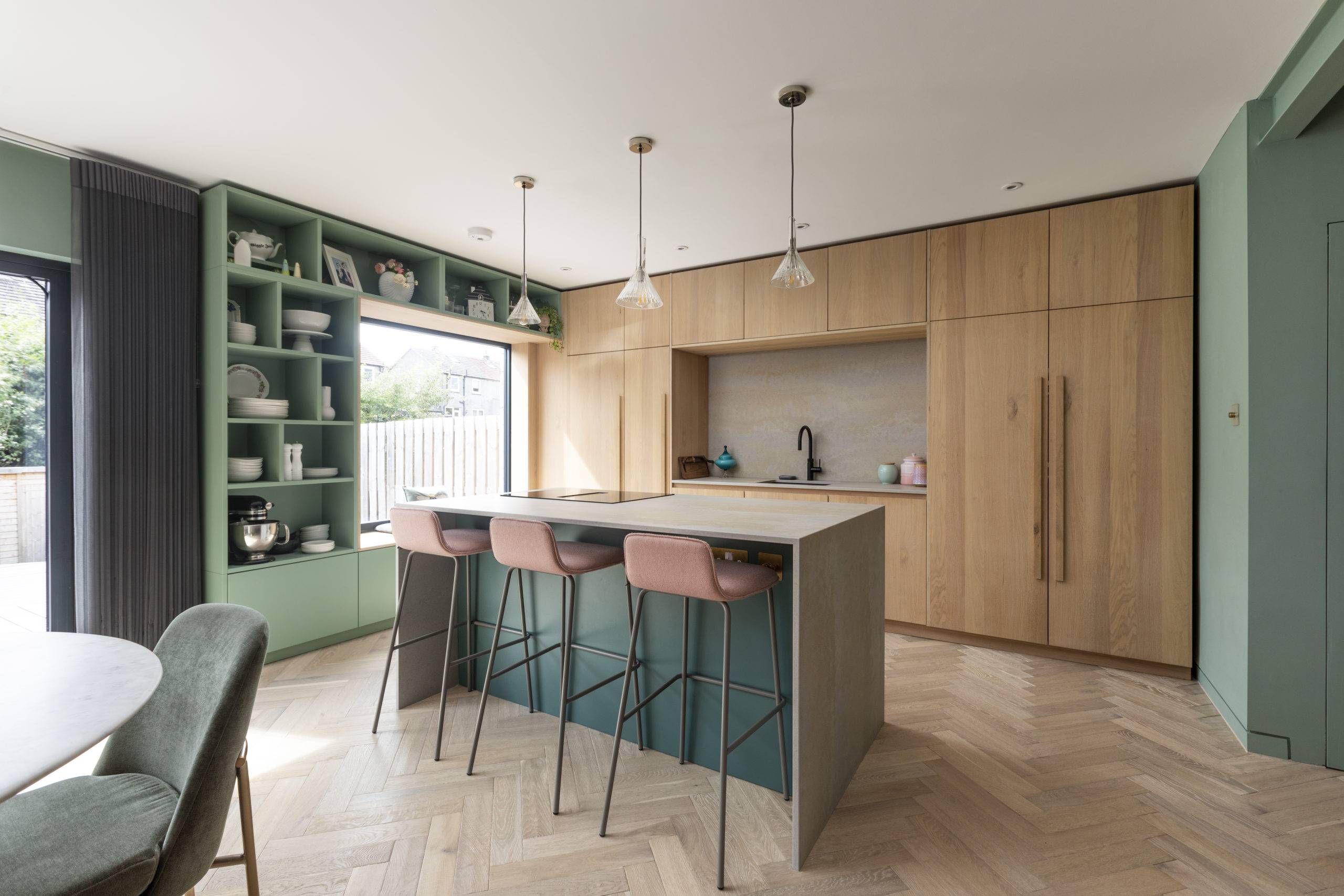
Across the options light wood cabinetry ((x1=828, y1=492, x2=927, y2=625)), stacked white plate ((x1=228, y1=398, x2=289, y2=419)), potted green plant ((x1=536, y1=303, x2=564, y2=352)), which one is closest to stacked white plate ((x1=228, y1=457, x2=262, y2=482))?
stacked white plate ((x1=228, y1=398, x2=289, y2=419))

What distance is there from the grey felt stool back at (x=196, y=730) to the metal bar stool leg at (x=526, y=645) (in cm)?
141

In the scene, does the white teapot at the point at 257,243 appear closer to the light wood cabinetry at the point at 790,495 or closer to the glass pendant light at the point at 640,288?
the glass pendant light at the point at 640,288

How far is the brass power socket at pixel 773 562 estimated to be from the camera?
7.23 feet

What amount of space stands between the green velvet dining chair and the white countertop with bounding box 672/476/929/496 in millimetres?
3347

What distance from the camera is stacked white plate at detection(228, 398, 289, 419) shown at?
3426mm

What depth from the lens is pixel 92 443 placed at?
2908 mm

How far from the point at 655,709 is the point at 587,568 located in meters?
0.71

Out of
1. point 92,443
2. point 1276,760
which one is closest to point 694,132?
point 92,443

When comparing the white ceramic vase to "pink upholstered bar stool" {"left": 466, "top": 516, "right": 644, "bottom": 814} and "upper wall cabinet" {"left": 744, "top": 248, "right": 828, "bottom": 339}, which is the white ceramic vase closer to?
"upper wall cabinet" {"left": 744, "top": 248, "right": 828, "bottom": 339}

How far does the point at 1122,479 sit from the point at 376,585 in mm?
4355

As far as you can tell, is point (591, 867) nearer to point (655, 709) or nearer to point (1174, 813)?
point (655, 709)

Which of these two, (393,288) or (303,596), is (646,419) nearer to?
(393,288)

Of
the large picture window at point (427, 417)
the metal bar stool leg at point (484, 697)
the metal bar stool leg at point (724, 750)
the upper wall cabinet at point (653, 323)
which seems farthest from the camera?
the upper wall cabinet at point (653, 323)

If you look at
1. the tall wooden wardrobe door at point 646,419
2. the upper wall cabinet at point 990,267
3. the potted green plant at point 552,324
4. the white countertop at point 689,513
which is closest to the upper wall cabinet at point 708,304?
the tall wooden wardrobe door at point 646,419
